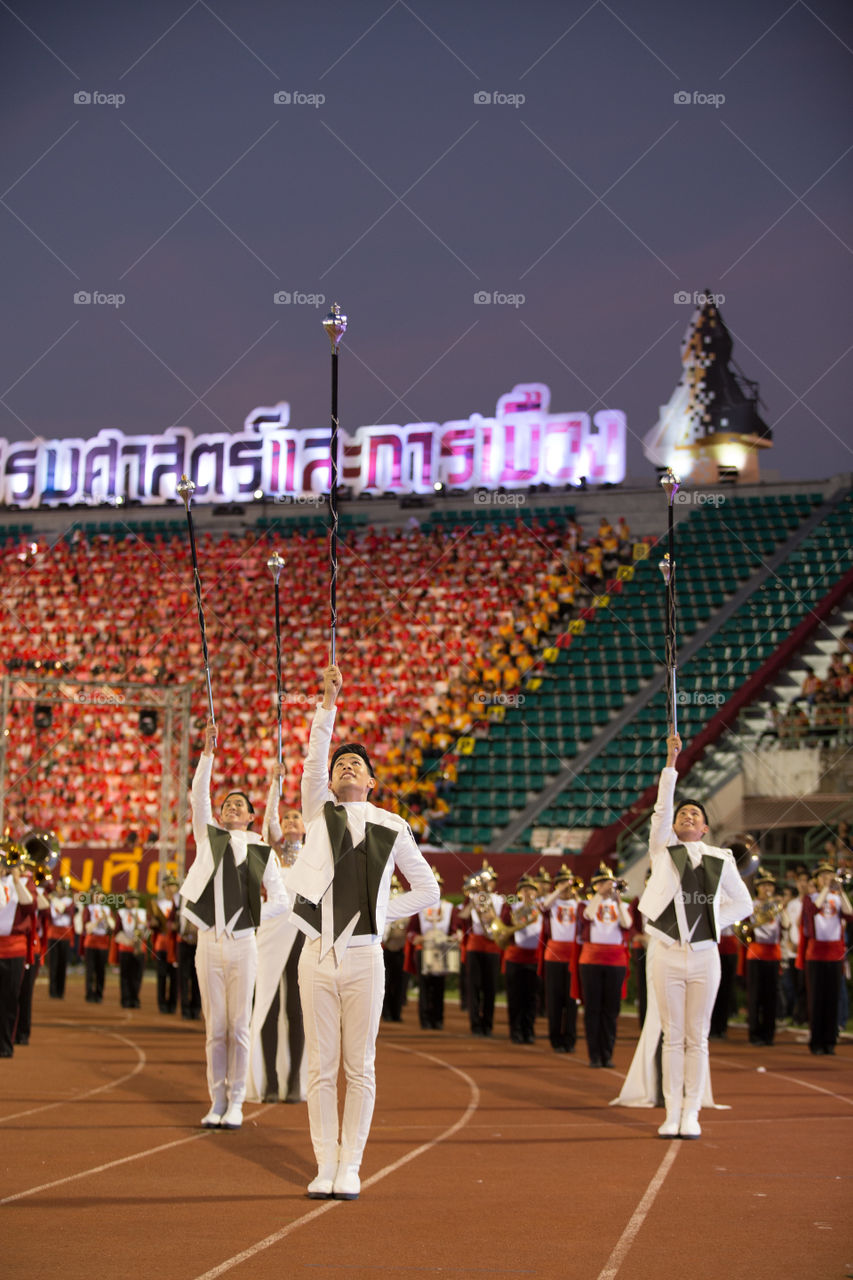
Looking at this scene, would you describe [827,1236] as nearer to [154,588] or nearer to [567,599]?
[567,599]

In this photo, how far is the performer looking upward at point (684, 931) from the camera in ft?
29.0

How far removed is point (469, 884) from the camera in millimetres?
16672

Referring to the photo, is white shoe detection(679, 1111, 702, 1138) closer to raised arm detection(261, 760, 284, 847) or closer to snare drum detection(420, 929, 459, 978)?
raised arm detection(261, 760, 284, 847)

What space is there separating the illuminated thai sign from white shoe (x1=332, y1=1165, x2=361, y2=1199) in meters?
24.8

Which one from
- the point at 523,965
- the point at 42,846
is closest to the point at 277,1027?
the point at 523,965

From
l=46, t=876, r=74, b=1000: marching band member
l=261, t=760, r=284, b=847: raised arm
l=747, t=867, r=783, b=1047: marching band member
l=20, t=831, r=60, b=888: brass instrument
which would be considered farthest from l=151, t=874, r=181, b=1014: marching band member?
l=261, t=760, r=284, b=847: raised arm

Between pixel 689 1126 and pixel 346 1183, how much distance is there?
2.80 metres

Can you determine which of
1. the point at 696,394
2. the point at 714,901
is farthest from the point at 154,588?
the point at 714,901

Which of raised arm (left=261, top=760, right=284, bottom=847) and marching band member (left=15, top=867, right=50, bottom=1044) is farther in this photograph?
marching band member (left=15, top=867, right=50, bottom=1044)

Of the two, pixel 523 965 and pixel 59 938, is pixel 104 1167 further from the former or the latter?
pixel 59 938

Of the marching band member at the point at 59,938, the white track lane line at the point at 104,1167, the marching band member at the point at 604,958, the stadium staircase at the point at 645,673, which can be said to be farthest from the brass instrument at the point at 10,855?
the stadium staircase at the point at 645,673

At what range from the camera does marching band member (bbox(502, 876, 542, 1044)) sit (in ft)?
50.7

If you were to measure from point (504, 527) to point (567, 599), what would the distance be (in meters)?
2.77
